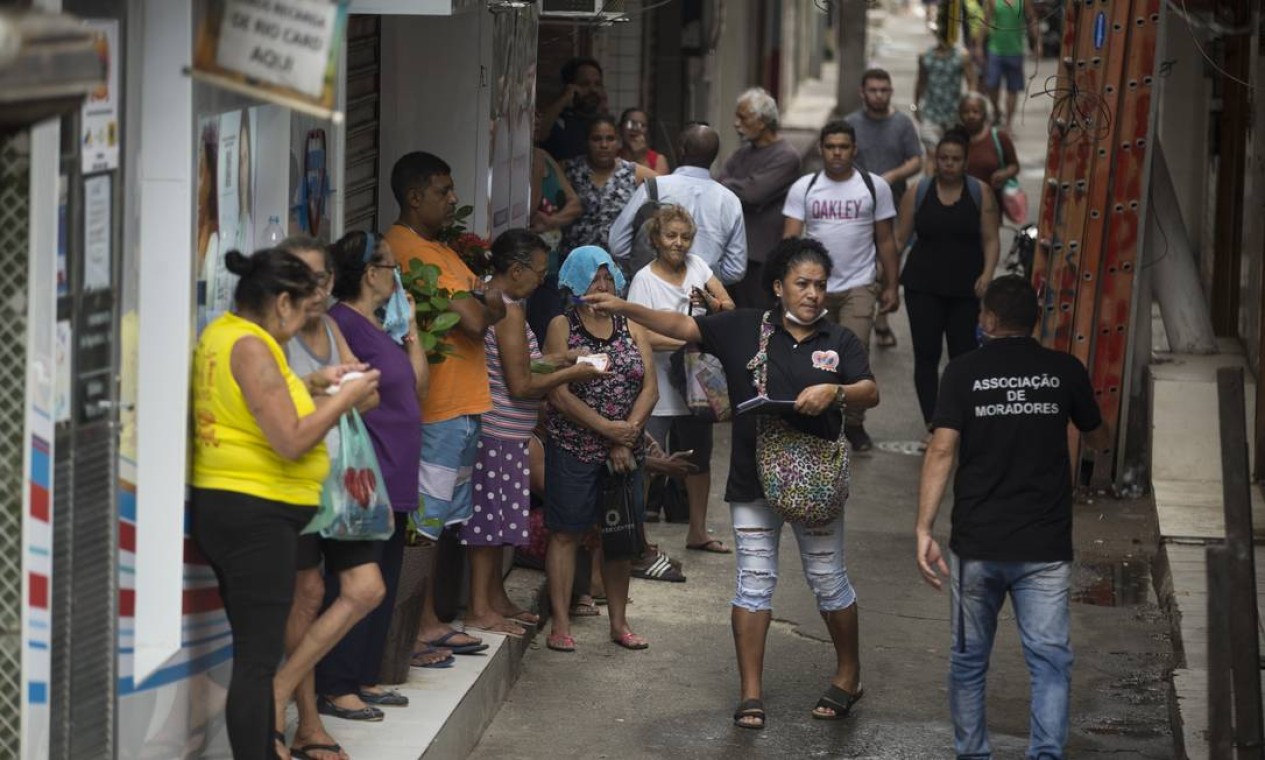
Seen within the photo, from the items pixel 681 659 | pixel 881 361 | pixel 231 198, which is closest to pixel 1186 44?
pixel 881 361

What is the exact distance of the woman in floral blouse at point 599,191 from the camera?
10875 millimetres

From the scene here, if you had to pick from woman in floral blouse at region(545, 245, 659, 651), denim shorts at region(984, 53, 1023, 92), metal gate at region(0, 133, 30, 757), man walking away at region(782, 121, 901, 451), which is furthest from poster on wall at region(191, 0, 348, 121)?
denim shorts at region(984, 53, 1023, 92)

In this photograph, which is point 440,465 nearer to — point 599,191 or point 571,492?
point 571,492

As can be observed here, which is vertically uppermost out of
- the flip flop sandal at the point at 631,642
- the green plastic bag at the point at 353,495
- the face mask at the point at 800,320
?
the face mask at the point at 800,320

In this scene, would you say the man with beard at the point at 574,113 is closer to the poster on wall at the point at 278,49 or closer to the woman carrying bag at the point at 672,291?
the woman carrying bag at the point at 672,291

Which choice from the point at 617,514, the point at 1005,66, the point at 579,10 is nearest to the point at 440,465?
the point at 617,514

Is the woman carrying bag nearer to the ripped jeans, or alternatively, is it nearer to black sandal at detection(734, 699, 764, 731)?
the ripped jeans

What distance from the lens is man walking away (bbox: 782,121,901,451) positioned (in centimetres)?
1128

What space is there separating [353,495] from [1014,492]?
213cm

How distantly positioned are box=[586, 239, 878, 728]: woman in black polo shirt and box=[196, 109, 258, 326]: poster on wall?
199 centimetres

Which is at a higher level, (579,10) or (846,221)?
(579,10)

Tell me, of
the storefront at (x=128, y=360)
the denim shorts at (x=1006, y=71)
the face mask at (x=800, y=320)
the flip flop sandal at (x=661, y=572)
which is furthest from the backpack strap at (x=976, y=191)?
the denim shorts at (x=1006, y=71)

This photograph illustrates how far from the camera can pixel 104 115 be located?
16.8 ft

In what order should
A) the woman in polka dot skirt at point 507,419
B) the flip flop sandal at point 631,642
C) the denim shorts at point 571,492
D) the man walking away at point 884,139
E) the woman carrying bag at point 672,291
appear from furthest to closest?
the man walking away at point 884,139
the woman carrying bag at point 672,291
the flip flop sandal at point 631,642
the denim shorts at point 571,492
the woman in polka dot skirt at point 507,419
